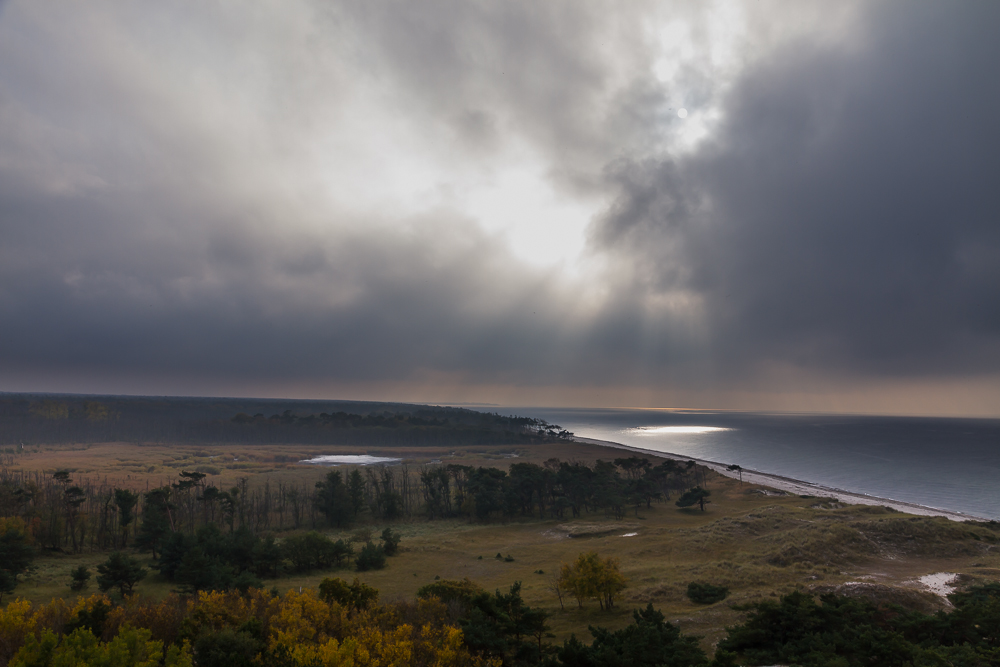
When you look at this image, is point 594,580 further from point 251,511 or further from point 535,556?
point 251,511

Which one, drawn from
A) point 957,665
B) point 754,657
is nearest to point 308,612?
point 754,657

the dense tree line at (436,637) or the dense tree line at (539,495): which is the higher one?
the dense tree line at (436,637)

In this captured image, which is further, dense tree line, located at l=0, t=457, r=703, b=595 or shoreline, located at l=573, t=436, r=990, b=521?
shoreline, located at l=573, t=436, r=990, b=521

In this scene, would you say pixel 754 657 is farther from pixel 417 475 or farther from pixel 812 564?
pixel 417 475

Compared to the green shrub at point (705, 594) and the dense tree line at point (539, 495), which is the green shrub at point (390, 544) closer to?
the dense tree line at point (539, 495)

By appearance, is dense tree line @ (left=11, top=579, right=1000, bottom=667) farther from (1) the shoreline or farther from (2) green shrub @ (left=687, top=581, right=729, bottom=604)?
(1) the shoreline

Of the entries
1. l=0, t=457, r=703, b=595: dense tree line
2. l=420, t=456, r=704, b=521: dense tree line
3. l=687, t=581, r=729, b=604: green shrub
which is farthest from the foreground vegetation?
l=420, t=456, r=704, b=521: dense tree line

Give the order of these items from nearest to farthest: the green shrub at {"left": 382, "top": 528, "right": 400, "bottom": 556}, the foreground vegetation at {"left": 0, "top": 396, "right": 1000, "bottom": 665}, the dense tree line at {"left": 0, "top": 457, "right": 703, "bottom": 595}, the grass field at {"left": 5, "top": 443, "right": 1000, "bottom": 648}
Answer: the foreground vegetation at {"left": 0, "top": 396, "right": 1000, "bottom": 665}, the grass field at {"left": 5, "top": 443, "right": 1000, "bottom": 648}, the dense tree line at {"left": 0, "top": 457, "right": 703, "bottom": 595}, the green shrub at {"left": 382, "top": 528, "right": 400, "bottom": 556}

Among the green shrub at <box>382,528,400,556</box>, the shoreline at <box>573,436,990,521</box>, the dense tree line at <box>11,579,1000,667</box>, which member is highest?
the dense tree line at <box>11,579,1000,667</box>

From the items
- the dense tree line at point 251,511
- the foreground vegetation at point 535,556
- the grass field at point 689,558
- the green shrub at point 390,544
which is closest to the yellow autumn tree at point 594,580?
the foreground vegetation at point 535,556

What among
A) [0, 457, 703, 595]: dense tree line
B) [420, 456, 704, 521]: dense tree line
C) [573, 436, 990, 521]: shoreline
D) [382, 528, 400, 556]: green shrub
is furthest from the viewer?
[420, 456, 704, 521]: dense tree line
